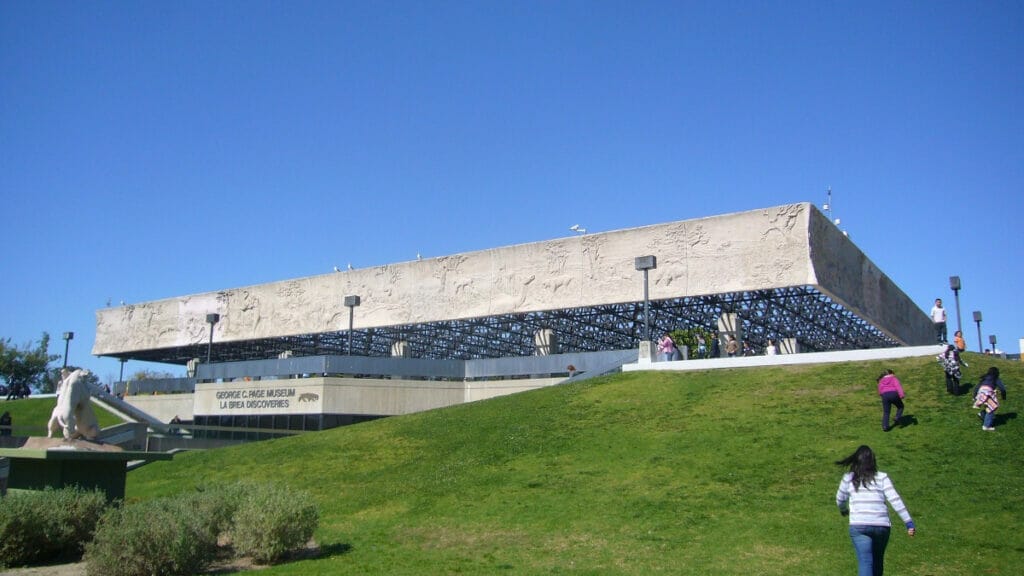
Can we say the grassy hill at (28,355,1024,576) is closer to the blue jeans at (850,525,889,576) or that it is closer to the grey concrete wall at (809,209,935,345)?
the blue jeans at (850,525,889,576)

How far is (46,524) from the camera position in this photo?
1312 centimetres

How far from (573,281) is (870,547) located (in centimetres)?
3663

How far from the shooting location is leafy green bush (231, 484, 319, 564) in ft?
42.0

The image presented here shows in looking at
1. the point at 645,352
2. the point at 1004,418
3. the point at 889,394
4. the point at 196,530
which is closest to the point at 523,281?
the point at 645,352

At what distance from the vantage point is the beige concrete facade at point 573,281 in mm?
39625

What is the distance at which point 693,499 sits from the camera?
14.7 metres

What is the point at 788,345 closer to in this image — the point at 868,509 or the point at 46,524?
the point at 868,509

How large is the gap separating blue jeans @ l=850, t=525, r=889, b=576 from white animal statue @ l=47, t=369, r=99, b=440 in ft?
42.6

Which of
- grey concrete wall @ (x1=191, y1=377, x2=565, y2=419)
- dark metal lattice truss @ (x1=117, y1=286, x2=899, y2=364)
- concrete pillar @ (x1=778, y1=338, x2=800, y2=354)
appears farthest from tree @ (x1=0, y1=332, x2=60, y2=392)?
concrete pillar @ (x1=778, y1=338, x2=800, y2=354)

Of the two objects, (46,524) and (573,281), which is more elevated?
(573,281)

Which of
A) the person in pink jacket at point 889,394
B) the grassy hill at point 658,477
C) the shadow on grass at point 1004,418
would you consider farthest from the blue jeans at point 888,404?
the shadow on grass at point 1004,418

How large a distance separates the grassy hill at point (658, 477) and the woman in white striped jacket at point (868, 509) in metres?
2.57

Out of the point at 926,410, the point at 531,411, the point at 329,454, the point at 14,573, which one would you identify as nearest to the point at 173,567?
the point at 14,573

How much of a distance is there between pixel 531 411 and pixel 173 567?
1305cm
